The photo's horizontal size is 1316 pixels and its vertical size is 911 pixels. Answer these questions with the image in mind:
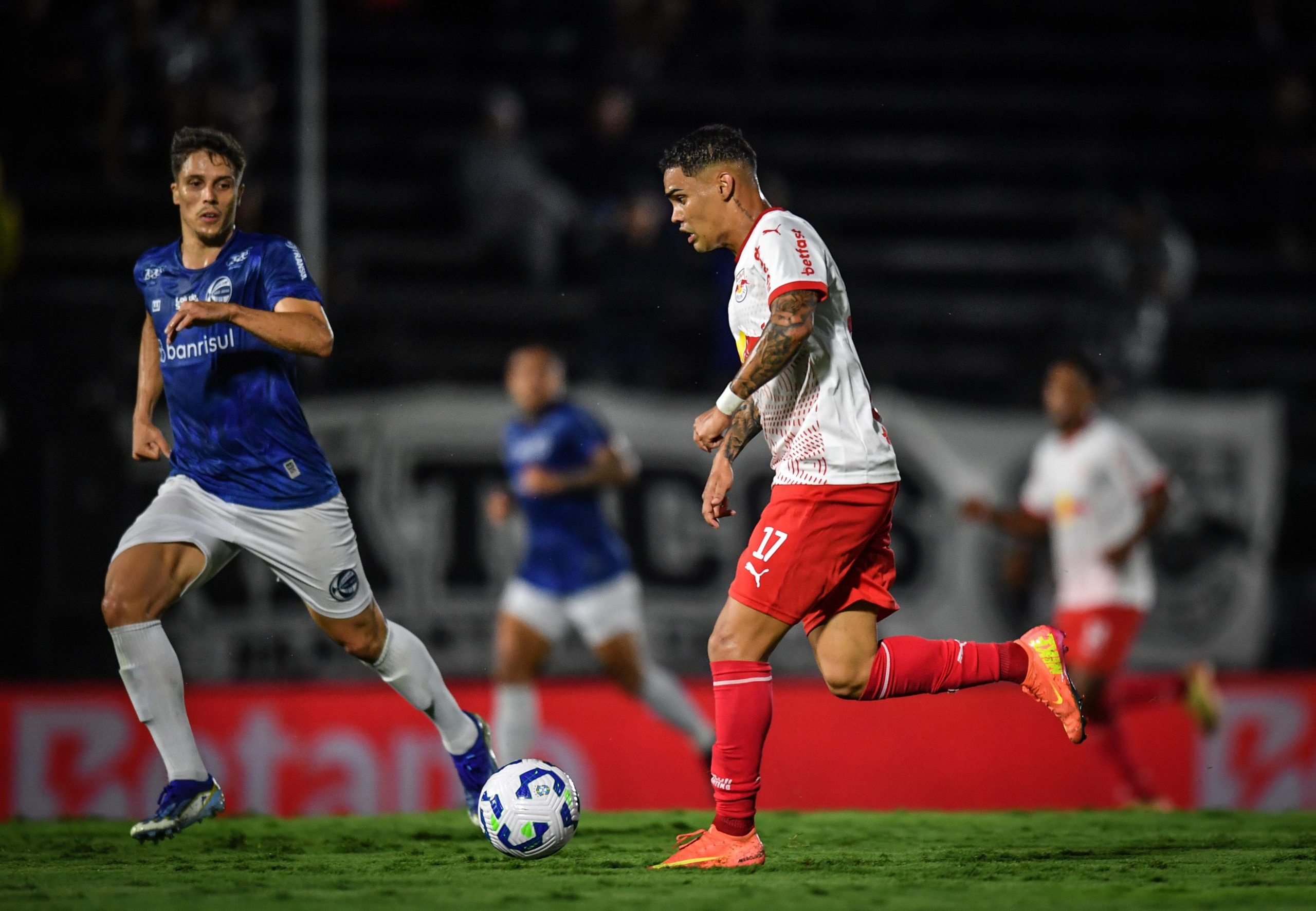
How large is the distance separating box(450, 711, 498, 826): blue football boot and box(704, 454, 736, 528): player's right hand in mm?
1509

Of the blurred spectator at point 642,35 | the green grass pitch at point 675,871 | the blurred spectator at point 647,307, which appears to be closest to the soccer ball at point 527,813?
the green grass pitch at point 675,871

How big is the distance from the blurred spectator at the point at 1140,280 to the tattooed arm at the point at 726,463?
6.75m

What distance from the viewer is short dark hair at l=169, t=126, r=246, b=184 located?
5688mm

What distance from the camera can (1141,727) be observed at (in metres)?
10.9

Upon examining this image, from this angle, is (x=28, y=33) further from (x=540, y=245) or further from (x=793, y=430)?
(x=793, y=430)

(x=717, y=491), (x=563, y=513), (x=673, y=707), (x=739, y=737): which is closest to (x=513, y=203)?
(x=563, y=513)

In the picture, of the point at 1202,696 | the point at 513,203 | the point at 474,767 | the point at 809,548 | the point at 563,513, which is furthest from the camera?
the point at 513,203

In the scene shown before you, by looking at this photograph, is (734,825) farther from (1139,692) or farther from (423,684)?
(1139,692)

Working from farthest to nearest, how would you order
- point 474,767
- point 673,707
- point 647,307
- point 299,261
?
point 647,307
point 673,707
point 474,767
point 299,261

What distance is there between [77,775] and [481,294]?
4526 millimetres

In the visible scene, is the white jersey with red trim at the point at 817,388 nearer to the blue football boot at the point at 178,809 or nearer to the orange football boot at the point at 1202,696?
the blue football boot at the point at 178,809

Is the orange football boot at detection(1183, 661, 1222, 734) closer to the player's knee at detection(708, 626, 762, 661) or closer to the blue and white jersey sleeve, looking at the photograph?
the player's knee at detection(708, 626, 762, 661)

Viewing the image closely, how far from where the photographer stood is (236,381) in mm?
5676

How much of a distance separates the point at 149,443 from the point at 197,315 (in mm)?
835
